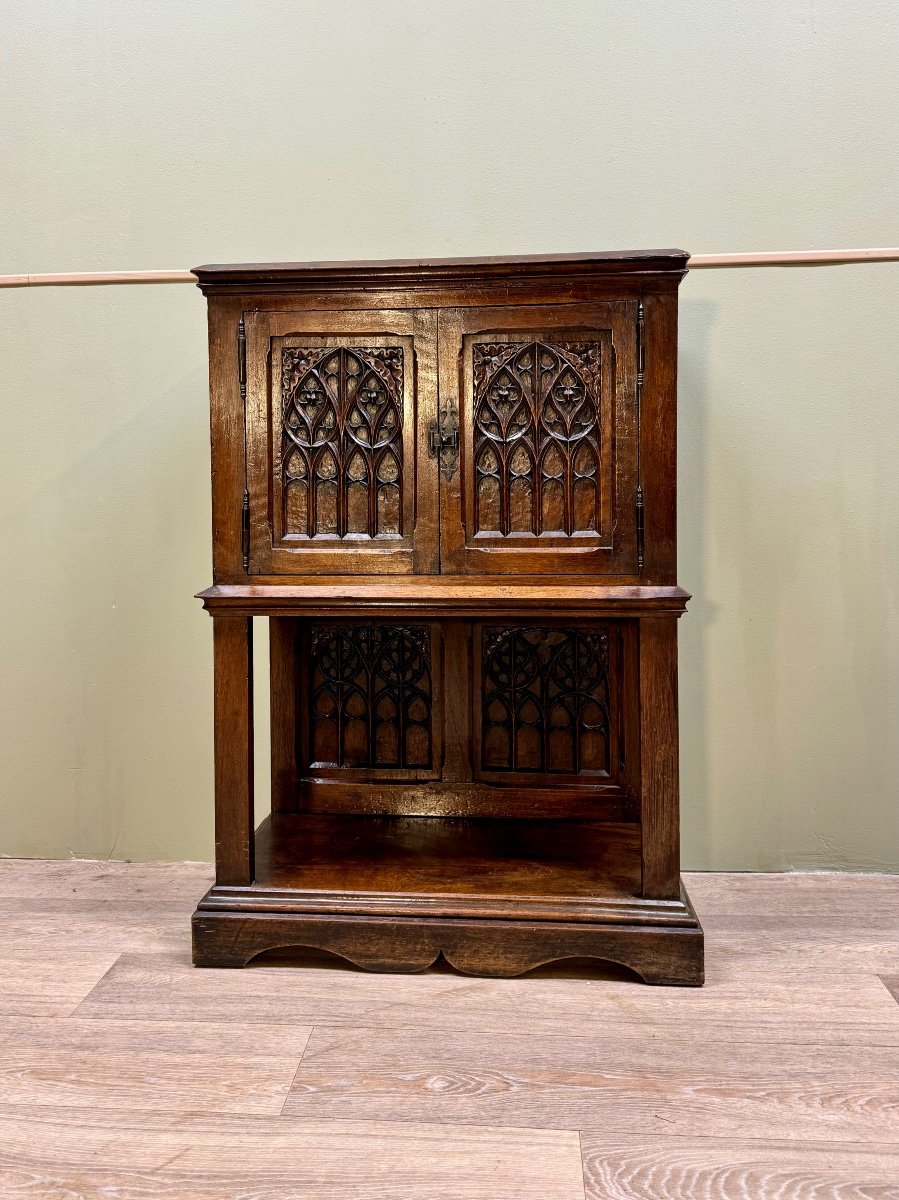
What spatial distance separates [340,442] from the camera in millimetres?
1638

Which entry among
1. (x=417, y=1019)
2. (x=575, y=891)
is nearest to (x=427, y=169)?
(x=575, y=891)

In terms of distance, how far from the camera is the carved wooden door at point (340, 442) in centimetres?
161

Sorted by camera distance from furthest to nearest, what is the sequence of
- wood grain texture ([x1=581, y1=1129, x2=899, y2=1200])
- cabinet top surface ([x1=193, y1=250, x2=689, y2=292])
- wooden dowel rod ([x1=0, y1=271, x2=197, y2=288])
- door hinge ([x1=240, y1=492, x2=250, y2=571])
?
wooden dowel rod ([x1=0, y1=271, x2=197, y2=288]) < door hinge ([x1=240, y1=492, x2=250, y2=571]) < cabinet top surface ([x1=193, y1=250, x2=689, y2=292]) < wood grain texture ([x1=581, y1=1129, x2=899, y2=1200])

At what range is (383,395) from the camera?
164 centimetres

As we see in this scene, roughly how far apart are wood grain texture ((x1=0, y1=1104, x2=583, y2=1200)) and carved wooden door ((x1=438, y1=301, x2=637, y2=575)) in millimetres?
874

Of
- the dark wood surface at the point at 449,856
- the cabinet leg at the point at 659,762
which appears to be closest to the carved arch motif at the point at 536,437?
the cabinet leg at the point at 659,762

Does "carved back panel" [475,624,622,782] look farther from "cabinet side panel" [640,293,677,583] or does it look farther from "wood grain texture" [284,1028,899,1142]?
"wood grain texture" [284,1028,899,1142]

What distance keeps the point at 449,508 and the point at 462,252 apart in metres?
0.77

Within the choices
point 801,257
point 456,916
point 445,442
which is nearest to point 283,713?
point 456,916

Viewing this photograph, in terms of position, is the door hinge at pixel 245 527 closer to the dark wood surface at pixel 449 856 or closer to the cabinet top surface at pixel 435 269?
the cabinet top surface at pixel 435 269

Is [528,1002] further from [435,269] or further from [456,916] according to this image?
[435,269]

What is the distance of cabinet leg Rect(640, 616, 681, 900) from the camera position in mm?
1568

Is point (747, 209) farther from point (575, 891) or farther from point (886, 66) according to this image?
point (575, 891)

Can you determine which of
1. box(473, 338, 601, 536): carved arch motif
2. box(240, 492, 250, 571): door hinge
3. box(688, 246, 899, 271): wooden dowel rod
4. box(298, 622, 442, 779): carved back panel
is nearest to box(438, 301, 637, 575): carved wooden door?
box(473, 338, 601, 536): carved arch motif
